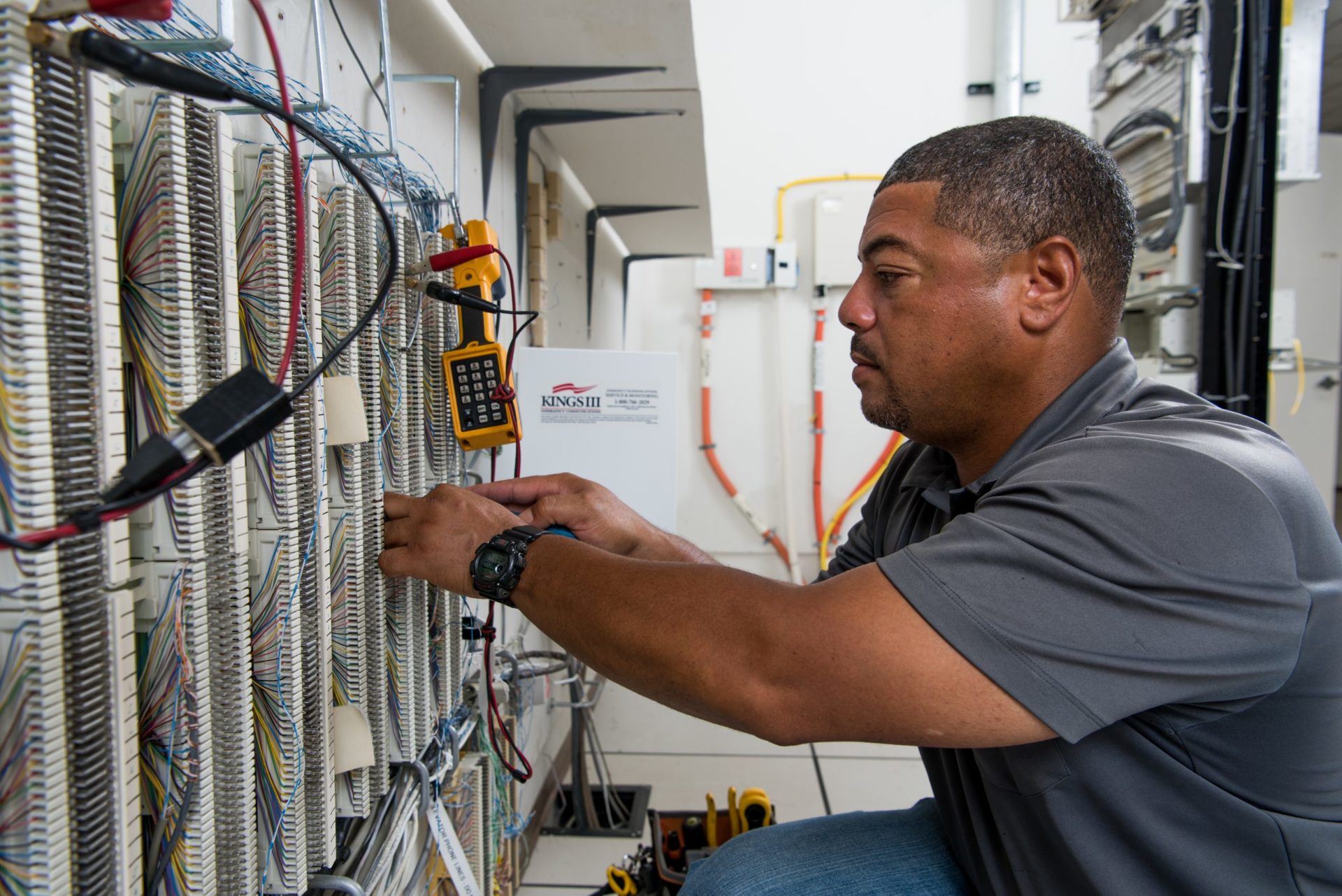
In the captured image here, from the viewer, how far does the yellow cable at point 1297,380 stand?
2873 millimetres

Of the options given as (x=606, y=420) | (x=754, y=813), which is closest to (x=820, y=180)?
(x=606, y=420)

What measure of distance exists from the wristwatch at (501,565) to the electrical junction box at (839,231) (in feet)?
10.3

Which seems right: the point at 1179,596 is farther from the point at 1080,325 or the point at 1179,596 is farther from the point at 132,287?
the point at 132,287

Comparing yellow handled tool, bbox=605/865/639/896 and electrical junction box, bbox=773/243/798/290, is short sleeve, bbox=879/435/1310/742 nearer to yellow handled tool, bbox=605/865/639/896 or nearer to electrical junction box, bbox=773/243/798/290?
yellow handled tool, bbox=605/865/639/896

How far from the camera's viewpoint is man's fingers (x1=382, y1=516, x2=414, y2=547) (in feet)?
2.98

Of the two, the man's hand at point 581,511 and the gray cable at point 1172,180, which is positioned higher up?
the gray cable at point 1172,180

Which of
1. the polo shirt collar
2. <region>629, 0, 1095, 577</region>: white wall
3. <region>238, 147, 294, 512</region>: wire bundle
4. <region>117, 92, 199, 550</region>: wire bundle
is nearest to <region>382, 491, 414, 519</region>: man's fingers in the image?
<region>238, 147, 294, 512</region>: wire bundle

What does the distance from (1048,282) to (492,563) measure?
2.26 feet

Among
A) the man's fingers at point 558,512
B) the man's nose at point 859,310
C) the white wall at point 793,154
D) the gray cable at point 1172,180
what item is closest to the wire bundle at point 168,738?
the man's fingers at point 558,512

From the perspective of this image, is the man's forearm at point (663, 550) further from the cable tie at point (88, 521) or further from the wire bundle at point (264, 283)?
the cable tie at point (88, 521)

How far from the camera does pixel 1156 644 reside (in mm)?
669

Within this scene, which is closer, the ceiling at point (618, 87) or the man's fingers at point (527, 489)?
the man's fingers at point (527, 489)

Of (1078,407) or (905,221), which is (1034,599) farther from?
(905,221)

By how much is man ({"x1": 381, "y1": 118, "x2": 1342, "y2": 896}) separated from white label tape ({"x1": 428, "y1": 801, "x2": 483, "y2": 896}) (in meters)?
0.33
